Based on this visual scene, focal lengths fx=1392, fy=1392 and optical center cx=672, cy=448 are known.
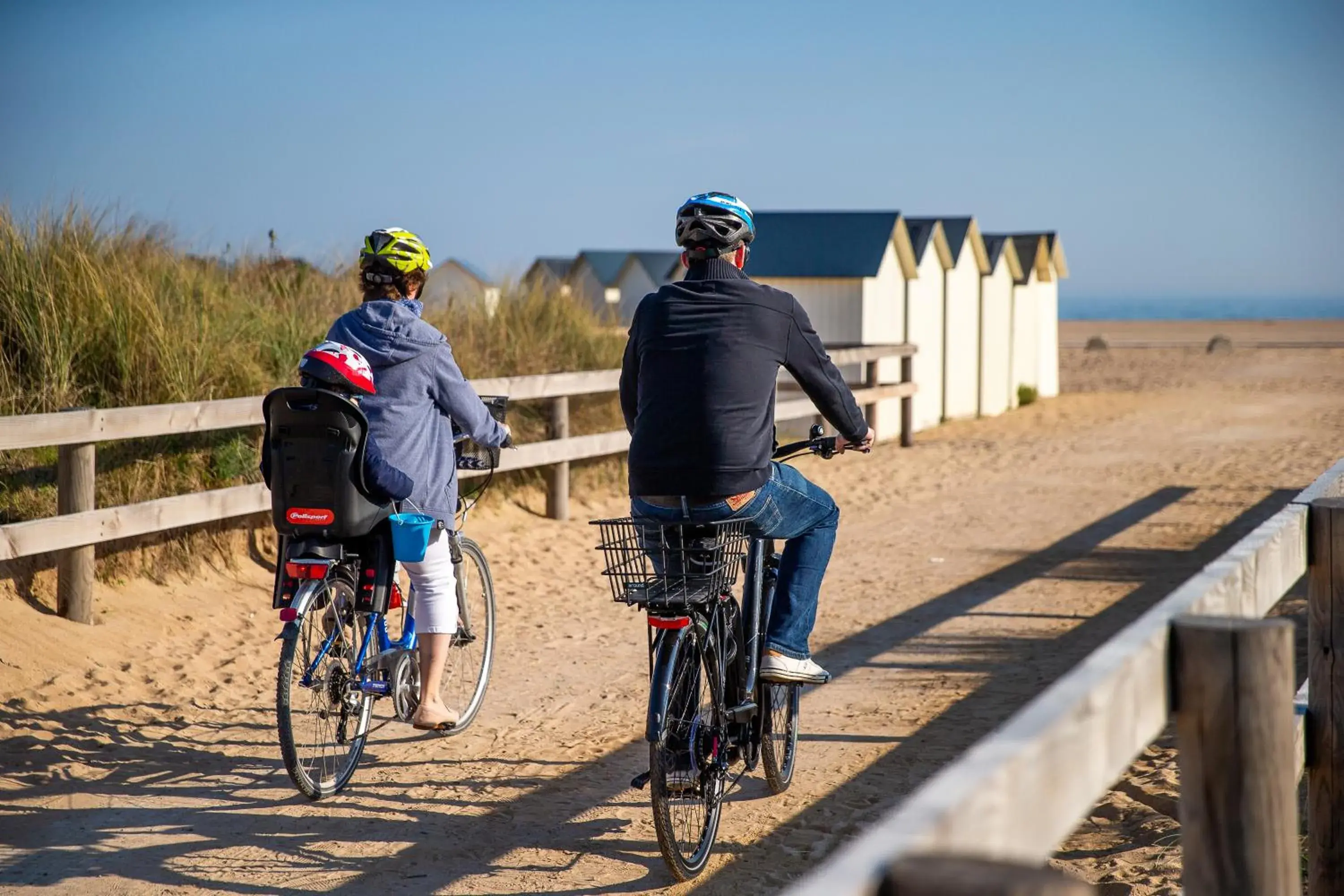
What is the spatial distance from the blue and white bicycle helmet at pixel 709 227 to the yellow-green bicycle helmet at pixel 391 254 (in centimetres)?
138

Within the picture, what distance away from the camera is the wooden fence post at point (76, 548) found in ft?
23.5

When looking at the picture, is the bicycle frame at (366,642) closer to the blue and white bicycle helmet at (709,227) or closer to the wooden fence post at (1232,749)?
the blue and white bicycle helmet at (709,227)

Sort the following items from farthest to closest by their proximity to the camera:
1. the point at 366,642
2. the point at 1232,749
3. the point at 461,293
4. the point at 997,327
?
the point at 997,327 → the point at 461,293 → the point at 366,642 → the point at 1232,749

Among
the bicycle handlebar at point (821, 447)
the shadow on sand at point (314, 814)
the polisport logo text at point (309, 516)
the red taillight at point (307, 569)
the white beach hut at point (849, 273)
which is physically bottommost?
the shadow on sand at point (314, 814)

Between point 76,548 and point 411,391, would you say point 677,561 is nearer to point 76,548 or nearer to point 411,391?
point 411,391

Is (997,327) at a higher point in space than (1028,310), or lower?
lower

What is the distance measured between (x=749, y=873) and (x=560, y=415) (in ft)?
24.2

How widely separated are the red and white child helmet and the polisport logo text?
1.52ft

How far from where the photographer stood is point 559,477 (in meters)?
11.5

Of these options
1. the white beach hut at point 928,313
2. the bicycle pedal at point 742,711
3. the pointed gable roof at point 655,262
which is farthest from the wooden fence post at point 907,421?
the pointed gable roof at point 655,262

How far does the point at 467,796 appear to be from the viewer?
5.14 meters

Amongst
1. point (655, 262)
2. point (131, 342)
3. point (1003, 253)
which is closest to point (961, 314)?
point (1003, 253)

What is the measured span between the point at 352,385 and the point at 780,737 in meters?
2.02

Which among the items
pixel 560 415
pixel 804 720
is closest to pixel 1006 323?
pixel 560 415
